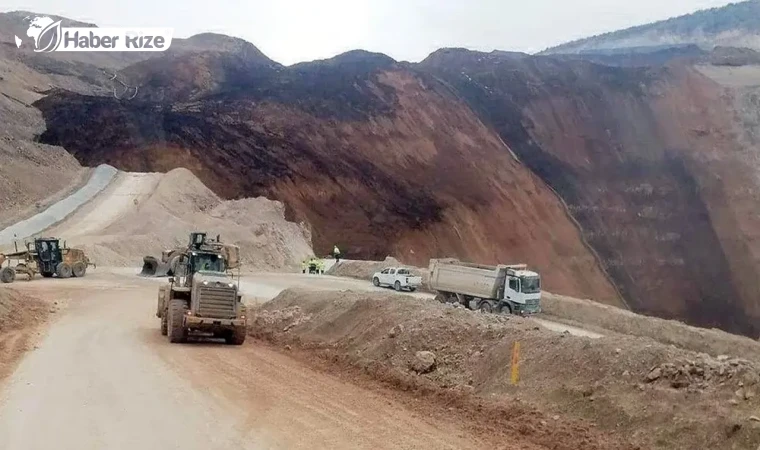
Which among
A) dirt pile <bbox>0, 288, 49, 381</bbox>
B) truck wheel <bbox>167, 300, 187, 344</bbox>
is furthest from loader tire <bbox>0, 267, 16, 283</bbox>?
truck wheel <bbox>167, 300, 187, 344</bbox>

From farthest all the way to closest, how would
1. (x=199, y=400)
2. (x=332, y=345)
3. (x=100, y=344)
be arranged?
(x=100, y=344)
(x=332, y=345)
(x=199, y=400)

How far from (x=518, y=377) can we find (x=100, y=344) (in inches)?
447

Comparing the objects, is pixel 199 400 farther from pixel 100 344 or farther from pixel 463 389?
pixel 100 344

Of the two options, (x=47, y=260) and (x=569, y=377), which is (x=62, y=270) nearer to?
(x=47, y=260)

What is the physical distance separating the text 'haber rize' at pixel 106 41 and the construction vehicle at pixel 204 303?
272 feet

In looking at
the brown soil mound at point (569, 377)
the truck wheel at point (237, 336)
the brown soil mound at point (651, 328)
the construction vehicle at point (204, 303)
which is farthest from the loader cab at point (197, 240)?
the brown soil mound at point (651, 328)

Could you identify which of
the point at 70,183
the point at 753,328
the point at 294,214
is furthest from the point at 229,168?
the point at 753,328

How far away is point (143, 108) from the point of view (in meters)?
69.7

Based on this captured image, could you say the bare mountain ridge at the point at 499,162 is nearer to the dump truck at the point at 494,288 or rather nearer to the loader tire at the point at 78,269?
the loader tire at the point at 78,269

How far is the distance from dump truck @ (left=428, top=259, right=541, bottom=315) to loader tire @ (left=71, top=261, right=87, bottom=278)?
66.0ft

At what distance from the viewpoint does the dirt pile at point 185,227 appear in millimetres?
47188

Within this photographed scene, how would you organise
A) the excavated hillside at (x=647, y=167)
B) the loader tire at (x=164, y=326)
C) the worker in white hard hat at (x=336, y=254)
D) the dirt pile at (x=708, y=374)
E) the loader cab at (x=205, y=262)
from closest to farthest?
the dirt pile at (x=708, y=374)
the loader cab at (x=205, y=262)
the loader tire at (x=164, y=326)
the worker in white hard hat at (x=336, y=254)
the excavated hillside at (x=647, y=167)

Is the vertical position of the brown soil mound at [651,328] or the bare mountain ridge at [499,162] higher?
the bare mountain ridge at [499,162]

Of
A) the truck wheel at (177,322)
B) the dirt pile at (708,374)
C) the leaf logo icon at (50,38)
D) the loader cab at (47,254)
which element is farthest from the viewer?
the leaf logo icon at (50,38)
